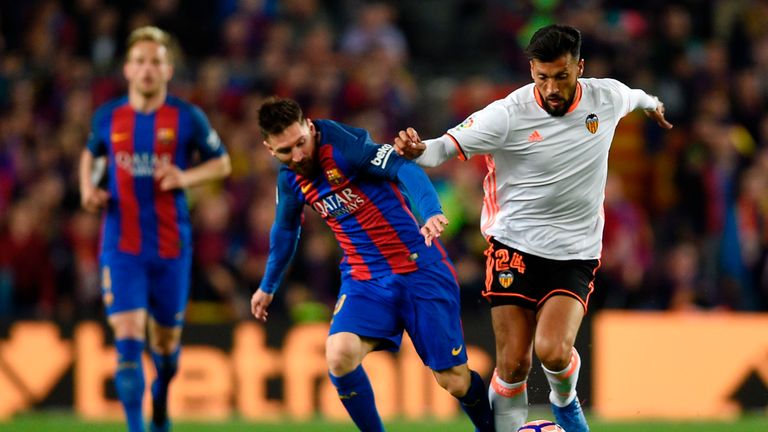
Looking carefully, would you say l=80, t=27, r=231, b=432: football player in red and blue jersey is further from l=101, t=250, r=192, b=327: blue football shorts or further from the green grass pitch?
the green grass pitch

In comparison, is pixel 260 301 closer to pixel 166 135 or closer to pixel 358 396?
pixel 358 396

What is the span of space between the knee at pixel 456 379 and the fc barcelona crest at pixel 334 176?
1184 millimetres

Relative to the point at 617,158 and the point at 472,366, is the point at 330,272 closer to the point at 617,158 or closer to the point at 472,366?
the point at 472,366

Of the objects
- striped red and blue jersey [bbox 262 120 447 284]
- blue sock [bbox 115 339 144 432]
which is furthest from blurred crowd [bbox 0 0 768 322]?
striped red and blue jersey [bbox 262 120 447 284]

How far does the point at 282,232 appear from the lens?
294 inches

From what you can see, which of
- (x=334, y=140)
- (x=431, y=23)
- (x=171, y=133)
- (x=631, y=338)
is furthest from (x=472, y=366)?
(x=431, y=23)

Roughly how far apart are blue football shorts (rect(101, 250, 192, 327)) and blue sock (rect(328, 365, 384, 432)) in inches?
72.0

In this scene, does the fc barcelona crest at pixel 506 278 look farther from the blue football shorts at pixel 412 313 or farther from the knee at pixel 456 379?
the knee at pixel 456 379

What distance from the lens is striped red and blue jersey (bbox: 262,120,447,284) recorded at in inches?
279

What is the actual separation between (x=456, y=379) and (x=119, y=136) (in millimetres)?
2959

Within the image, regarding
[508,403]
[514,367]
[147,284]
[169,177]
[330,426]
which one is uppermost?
[169,177]

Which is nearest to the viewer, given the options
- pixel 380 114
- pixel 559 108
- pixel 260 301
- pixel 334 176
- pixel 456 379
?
pixel 559 108

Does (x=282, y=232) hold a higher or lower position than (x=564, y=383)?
higher

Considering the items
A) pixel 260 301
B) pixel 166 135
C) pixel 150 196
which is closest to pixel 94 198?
pixel 150 196
